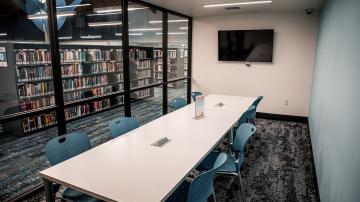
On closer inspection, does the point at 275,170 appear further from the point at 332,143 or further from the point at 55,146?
the point at 55,146

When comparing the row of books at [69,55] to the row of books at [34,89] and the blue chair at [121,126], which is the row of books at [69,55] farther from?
the blue chair at [121,126]

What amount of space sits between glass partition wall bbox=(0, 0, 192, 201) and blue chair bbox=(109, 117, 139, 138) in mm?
899

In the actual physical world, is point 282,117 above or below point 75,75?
below

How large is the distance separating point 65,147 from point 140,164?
85 centimetres

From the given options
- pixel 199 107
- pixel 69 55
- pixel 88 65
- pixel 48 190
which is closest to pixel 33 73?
pixel 69 55

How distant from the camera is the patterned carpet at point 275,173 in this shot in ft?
9.66

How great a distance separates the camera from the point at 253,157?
3.99m

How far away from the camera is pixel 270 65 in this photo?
243 inches

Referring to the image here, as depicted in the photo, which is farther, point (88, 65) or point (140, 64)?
point (140, 64)

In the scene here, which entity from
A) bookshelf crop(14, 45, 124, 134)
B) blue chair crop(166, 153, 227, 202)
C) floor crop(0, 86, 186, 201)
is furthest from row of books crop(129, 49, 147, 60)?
blue chair crop(166, 153, 227, 202)

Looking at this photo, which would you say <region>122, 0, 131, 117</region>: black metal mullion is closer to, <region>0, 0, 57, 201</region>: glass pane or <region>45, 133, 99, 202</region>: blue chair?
<region>0, 0, 57, 201</region>: glass pane

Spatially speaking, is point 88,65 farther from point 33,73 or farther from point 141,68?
point 141,68

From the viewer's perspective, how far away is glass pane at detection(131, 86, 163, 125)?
21.7ft

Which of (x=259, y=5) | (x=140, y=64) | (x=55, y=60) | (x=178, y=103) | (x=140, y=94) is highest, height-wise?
(x=259, y=5)
